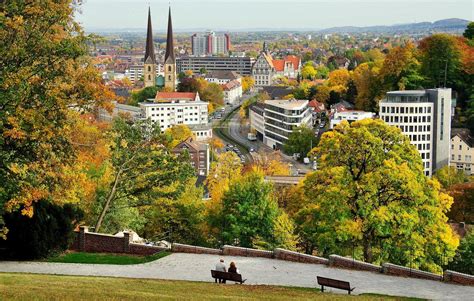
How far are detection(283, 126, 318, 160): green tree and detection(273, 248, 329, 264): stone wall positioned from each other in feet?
212

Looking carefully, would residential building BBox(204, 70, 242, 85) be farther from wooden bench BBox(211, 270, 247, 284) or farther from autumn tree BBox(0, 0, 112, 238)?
autumn tree BBox(0, 0, 112, 238)

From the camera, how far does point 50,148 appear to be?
66.8 ft

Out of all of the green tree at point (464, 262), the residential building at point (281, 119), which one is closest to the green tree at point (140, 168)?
the green tree at point (464, 262)

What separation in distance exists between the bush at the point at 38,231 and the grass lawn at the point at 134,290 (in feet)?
18.0

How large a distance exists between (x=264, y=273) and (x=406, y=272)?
3.95 m

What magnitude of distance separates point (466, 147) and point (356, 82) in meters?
29.1

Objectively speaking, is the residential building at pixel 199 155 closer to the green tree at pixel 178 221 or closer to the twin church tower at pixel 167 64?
the green tree at pixel 178 221

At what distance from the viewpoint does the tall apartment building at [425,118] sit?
81.7 meters

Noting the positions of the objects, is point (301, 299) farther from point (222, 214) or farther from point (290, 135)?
point (290, 135)

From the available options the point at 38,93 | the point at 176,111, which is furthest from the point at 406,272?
the point at 176,111

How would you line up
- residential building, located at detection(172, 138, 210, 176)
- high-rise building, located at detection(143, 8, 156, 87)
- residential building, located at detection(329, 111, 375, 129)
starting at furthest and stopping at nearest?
high-rise building, located at detection(143, 8, 156, 87) < residential building, located at detection(329, 111, 375, 129) < residential building, located at detection(172, 138, 210, 176)

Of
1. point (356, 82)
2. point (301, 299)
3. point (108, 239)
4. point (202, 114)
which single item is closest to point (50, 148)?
point (301, 299)

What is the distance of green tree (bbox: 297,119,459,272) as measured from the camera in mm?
28094

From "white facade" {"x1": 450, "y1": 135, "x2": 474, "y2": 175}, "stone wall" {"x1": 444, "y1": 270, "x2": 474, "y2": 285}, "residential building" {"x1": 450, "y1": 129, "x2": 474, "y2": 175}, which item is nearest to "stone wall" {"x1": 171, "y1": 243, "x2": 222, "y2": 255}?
"stone wall" {"x1": 444, "y1": 270, "x2": 474, "y2": 285}
